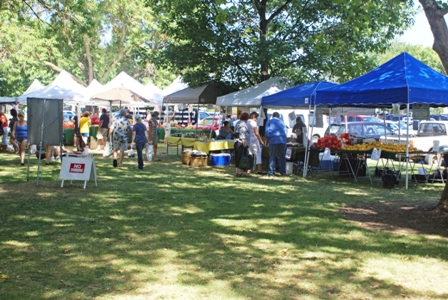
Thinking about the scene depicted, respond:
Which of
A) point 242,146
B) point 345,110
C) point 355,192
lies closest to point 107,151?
point 242,146

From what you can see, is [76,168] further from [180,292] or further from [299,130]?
[299,130]

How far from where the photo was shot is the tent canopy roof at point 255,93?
19.0 m

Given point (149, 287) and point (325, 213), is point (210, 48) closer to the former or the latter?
point (325, 213)

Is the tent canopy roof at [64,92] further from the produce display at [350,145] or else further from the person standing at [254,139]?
the produce display at [350,145]

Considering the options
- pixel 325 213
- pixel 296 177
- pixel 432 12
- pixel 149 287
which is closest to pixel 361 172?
pixel 296 177

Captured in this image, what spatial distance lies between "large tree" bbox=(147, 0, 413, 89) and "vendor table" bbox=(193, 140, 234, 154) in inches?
144

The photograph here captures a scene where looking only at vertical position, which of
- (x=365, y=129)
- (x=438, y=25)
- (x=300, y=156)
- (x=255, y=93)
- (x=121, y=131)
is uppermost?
(x=438, y=25)

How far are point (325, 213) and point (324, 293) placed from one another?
4.43 meters

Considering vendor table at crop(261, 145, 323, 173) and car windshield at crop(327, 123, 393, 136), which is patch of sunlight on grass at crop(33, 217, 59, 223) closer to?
vendor table at crop(261, 145, 323, 173)

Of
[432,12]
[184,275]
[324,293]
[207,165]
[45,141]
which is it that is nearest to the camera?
A: [324,293]

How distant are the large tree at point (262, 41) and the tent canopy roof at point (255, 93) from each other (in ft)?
2.91

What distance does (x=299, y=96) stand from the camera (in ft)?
53.1

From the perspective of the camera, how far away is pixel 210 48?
21.8 metres

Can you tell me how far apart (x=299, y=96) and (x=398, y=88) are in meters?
3.79
